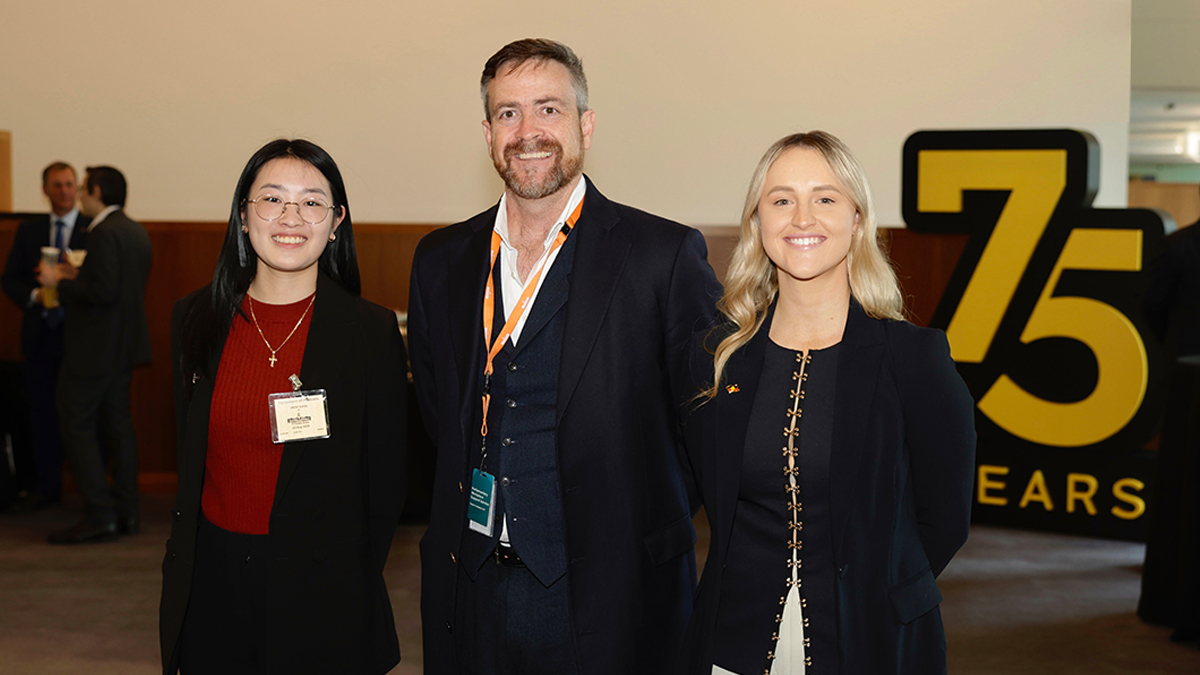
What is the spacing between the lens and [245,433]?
213 cm

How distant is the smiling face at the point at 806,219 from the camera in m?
1.86

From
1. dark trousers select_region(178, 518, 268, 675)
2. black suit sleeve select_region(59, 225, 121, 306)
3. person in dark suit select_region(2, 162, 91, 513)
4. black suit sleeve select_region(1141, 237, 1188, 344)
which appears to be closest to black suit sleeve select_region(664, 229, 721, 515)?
dark trousers select_region(178, 518, 268, 675)

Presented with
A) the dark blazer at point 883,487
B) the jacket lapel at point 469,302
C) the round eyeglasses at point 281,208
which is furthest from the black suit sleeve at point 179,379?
the dark blazer at point 883,487

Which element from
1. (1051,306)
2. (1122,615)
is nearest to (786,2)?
(1051,306)

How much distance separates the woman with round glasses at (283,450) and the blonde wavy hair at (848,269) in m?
0.77

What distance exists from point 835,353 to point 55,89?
6.50m

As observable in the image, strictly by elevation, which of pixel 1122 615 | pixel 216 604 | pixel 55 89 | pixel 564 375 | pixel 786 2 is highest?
pixel 786 2

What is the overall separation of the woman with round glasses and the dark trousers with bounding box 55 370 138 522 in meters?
3.63

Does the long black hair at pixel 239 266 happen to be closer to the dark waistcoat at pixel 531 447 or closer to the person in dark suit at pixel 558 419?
the person in dark suit at pixel 558 419

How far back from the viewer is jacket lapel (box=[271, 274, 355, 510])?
6.86 ft

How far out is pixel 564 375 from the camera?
2.00m

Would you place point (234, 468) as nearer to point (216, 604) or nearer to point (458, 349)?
point (216, 604)

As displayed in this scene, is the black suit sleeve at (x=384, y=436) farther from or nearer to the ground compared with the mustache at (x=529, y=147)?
nearer to the ground

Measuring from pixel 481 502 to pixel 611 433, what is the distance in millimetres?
293
